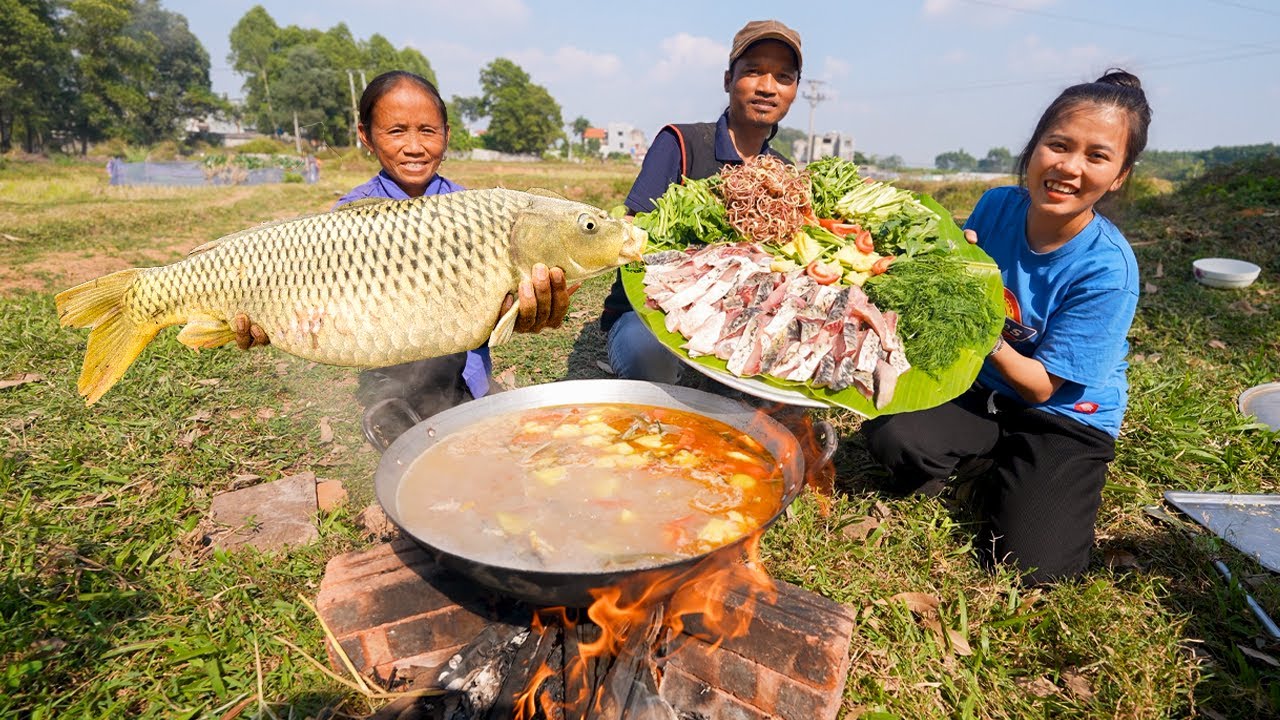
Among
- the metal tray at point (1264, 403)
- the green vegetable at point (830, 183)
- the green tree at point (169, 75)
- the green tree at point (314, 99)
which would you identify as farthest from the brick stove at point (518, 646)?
the green tree at point (169, 75)

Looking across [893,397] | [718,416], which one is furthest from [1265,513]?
[718,416]

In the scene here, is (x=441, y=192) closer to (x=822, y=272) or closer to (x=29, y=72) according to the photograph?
(x=822, y=272)

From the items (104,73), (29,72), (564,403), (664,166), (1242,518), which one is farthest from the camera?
(104,73)

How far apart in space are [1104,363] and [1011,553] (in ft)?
3.27

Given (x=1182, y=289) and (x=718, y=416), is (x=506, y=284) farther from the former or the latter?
(x=1182, y=289)

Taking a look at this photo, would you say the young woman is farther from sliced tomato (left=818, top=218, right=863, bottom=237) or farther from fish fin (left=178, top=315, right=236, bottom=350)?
fish fin (left=178, top=315, right=236, bottom=350)

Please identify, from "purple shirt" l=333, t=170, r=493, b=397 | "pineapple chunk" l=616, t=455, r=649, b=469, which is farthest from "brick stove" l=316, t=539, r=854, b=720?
"purple shirt" l=333, t=170, r=493, b=397

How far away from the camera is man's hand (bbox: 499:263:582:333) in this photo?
7.59 feet

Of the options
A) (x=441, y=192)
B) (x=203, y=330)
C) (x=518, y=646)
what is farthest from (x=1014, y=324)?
(x=203, y=330)

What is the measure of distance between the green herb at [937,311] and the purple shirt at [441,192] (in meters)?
2.31

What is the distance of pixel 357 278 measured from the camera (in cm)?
217

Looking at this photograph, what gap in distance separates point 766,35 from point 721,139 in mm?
738

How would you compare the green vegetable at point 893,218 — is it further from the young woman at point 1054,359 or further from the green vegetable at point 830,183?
the young woman at point 1054,359

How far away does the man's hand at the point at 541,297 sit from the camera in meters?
2.31
